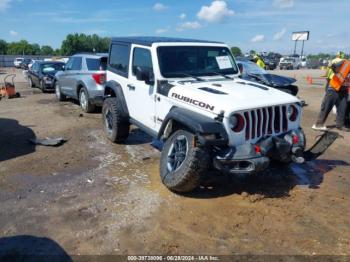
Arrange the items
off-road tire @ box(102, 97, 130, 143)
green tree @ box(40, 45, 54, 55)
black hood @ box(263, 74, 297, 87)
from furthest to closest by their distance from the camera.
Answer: green tree @ box(40, 45, 54, 55) < black hood @ box(263, 74, 297, 87) < off-road tire @ box(102, 97, 130, 143)

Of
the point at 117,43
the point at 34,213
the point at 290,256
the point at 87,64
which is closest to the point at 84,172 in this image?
the point at 34,213

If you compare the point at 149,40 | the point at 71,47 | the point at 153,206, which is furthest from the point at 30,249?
the point at 71,47

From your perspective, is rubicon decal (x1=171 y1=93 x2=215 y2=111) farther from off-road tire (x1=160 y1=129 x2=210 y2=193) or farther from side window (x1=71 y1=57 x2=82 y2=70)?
side window (x1=71 y1=57 x2=82 y2=70)

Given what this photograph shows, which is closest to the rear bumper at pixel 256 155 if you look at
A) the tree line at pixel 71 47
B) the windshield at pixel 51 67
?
the windshield at pixel 51 67

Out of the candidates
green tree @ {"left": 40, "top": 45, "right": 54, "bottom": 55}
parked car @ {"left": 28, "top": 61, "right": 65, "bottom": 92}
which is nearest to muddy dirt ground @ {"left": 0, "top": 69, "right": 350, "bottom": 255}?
parked car @ {"left": 28, "top": 61, "right": 65, "bottom": 92}

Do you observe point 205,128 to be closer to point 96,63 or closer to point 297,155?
point 297,155

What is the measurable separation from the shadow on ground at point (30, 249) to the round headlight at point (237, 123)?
248cm

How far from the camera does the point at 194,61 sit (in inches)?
236

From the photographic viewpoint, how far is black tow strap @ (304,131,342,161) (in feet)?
16.9

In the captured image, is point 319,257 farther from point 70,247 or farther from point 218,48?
point 218,48

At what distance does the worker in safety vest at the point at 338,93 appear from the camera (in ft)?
29.1

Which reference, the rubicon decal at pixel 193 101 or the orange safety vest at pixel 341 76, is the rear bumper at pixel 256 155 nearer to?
the rubicon decal at pixel 193 101

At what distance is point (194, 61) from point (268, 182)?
7.79 ft

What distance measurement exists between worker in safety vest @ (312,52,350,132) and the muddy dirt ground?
2.13m
